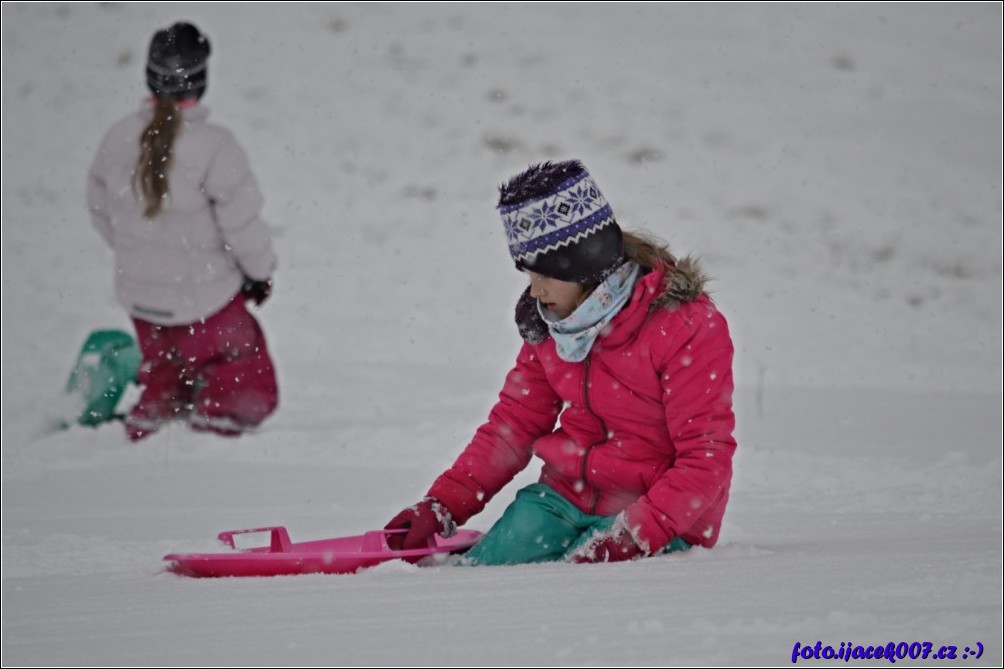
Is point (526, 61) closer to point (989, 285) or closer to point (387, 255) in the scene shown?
point (387, 255)

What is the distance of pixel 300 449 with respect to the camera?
5797 mm

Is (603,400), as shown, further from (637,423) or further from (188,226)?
(188,226)

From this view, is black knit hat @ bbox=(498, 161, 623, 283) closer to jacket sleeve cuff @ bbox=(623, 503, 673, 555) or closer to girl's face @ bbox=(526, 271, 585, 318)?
girl's face @ bbox=(526, 271, 585, 318)

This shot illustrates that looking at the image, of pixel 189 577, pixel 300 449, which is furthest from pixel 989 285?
pixel 189 577

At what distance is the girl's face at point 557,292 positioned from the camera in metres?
3.38

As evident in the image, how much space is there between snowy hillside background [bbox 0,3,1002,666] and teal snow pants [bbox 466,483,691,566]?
0.93 feet

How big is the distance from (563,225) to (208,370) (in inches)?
130

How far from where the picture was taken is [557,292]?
3.39 metres

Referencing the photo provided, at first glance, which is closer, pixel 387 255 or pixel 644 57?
pixel 387 255

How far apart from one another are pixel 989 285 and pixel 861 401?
255 cm

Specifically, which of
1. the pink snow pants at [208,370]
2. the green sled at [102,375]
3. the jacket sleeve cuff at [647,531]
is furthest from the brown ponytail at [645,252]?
the green sled at [102,375]

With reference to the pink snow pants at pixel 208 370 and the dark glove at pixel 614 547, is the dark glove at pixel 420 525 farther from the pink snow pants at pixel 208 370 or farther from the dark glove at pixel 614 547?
the pink snow pants at pixel 208 370

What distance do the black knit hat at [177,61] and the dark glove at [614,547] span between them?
3.58m

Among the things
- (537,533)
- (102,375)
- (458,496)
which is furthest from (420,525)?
(102,375)
